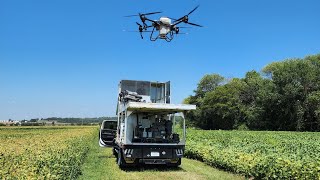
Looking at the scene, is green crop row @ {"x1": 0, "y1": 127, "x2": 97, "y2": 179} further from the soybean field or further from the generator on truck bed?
the generator on truck bed

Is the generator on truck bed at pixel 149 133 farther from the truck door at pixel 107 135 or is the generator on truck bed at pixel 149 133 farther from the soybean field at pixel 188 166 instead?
the truck door at pixel 107 135

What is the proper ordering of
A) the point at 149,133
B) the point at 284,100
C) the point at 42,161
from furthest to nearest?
1. the point at 284,100
2. the point at 149,133
3. the point at 42,161

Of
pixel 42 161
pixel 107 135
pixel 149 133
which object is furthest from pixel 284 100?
pixel 42 161

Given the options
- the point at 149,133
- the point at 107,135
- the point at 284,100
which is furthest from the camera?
the point at 284,100

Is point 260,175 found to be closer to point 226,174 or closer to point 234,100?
point 226,174

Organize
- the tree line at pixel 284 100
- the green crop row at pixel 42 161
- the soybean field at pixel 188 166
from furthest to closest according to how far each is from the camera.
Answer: the tree line at pixel 284 100, the soybean field at pixel 188 166, the green crop row at pixel 42 161

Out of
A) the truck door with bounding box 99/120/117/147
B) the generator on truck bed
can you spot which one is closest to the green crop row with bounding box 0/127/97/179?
the truck door with bounding box 99/120/117/147

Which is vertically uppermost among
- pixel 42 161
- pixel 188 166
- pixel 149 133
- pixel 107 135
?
pixel 149 133

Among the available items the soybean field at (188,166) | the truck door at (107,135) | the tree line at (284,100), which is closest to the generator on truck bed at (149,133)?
the soybean field at (188,166)

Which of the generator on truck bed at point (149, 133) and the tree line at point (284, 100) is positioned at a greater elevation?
the tree line at point (284, 100)

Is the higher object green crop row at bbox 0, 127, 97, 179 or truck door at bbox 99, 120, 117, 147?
→ truck door at bbox 99, 120, 117, 147

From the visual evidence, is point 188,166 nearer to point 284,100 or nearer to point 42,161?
point 42,161

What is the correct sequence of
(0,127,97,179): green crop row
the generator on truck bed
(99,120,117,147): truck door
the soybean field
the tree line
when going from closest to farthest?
Result: (0,127,97,179): green crop row → the soybean field → the generator on truck bed → (99,120,117,147): truck door → the tree line
